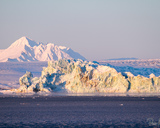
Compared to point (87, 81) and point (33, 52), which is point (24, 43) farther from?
point (87, 81)

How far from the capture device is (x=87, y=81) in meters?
42.8

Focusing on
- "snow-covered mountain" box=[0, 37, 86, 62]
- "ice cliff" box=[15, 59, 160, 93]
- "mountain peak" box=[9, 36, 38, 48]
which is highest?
"mountain peak" box=[9, 36, 38, 48]

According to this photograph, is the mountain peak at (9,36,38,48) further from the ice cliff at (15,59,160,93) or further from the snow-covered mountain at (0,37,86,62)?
the ice cliff at (15,59,160,93)

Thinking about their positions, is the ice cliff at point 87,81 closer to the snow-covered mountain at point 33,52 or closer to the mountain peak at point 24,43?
the snow-covered mountain at point 33,52

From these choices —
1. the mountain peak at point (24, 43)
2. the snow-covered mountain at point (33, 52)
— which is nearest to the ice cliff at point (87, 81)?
the snow-covered mountain at point (33, 52)

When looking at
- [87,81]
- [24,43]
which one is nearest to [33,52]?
[24,43]

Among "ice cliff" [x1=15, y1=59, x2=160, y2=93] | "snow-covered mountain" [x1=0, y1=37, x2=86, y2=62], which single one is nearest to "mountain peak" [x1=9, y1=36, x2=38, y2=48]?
"snow-covered mountain" [x1=0, y1=37, x2=86, y2=62]

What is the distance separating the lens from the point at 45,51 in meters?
114

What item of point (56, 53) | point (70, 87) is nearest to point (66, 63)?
point (70, 87)

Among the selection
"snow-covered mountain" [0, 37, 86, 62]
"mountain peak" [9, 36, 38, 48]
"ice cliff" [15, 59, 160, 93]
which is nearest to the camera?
"ice cliff" [15, 59, 160, 93]

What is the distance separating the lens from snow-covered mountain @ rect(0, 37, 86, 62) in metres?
109

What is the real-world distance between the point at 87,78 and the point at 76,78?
129 centimetres

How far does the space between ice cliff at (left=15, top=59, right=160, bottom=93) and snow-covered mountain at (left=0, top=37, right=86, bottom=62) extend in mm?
60951

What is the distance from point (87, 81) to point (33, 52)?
249 ft
